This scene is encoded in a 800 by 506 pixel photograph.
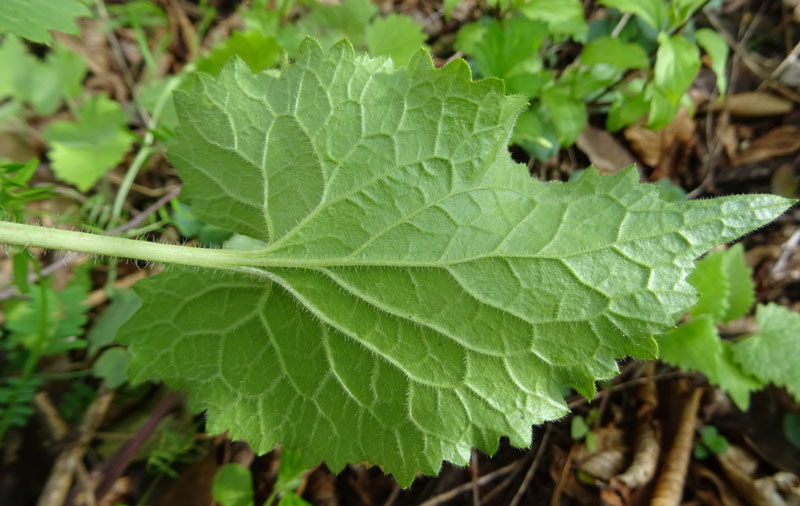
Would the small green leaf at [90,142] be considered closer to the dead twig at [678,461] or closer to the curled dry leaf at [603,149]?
the curled dry leaf at [603,149]

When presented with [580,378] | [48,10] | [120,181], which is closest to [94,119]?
[120,181]

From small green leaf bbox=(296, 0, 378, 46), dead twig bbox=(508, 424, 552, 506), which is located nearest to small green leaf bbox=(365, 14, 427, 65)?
small green leaf bbox=(296, 0, 378, 46)

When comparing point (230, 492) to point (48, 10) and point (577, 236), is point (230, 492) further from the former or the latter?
point (48, 10)

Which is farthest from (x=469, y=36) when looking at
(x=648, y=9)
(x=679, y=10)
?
(x=679, y=10)

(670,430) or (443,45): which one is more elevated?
(443,45)

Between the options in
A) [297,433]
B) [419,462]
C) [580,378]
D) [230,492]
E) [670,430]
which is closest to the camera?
[580,378]

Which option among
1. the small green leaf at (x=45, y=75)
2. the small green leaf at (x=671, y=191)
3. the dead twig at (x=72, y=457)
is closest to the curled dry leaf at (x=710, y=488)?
the small green leaf at (x=671, y=191)
